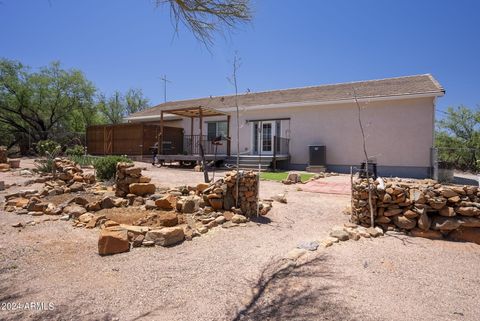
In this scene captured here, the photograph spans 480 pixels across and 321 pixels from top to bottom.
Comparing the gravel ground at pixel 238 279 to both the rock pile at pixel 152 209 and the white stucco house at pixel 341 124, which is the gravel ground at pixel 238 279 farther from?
the white stucco house at pixel 341 124

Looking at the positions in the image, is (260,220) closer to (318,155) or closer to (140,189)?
(140,189)

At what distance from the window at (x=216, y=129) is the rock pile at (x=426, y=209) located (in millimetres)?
12586

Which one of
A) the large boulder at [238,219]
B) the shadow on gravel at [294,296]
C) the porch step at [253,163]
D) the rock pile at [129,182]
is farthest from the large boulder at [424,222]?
the porch step at [253,163]

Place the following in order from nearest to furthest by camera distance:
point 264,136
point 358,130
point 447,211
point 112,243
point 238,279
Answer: point 238,279 → point 112,243 → point 447,211 → point 358,130 → point 264,136

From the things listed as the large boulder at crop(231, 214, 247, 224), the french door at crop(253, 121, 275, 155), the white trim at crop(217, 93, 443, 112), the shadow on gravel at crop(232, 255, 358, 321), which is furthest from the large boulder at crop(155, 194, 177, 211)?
the french door at crop(253, 121, 275, 155)

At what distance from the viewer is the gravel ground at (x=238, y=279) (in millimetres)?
2279

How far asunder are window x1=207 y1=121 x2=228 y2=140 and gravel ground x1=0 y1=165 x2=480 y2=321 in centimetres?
1279

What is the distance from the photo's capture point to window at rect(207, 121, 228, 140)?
16672 mm

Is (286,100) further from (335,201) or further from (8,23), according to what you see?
(8,23)

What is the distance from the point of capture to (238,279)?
9.32 feet

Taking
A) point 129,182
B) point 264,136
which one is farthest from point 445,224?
point 264,136

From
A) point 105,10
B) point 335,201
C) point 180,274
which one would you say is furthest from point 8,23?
point 335,201

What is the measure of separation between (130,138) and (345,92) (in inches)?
524

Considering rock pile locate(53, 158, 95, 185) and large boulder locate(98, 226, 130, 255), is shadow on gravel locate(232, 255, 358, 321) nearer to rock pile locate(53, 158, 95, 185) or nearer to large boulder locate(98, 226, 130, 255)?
large boulder locate(98, 226, 130, 255)
